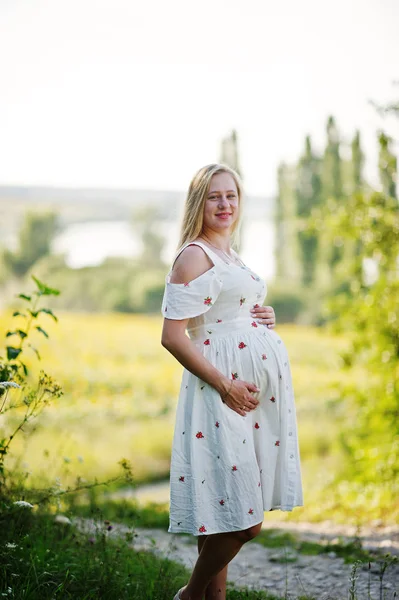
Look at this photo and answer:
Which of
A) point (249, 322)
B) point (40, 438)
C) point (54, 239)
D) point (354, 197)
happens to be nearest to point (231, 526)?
point (249, 322)

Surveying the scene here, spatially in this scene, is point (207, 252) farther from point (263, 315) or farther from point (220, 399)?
point (220, 399)

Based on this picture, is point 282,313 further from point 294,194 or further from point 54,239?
point 54,239

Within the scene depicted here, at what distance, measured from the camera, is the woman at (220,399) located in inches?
106

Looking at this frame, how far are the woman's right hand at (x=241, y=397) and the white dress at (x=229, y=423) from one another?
1.2 inches

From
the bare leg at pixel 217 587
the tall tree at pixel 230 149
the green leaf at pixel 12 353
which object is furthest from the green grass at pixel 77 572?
the tall tree at pixel 230 149

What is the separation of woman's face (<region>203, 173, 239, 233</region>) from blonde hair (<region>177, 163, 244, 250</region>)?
0.07 feet

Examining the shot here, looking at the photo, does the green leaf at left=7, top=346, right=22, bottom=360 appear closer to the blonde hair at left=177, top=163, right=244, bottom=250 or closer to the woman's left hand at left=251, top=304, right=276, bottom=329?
the blonde hair at left=177, top=163, right=244, bottom=250

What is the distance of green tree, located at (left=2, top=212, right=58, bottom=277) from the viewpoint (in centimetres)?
2003

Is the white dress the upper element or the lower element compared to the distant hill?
lower

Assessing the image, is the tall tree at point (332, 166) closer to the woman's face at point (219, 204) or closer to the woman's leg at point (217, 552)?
the woman's face at point (219, 204)

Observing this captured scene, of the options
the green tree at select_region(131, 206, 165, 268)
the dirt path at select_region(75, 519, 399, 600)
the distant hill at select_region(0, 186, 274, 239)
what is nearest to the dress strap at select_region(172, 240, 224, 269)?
the dirt path at select_region(75, 519, 399, 600)

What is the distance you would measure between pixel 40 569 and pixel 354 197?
15.7 ft

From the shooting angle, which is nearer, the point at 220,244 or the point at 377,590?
the point at 220,244

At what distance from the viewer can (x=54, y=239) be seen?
20953 mm
